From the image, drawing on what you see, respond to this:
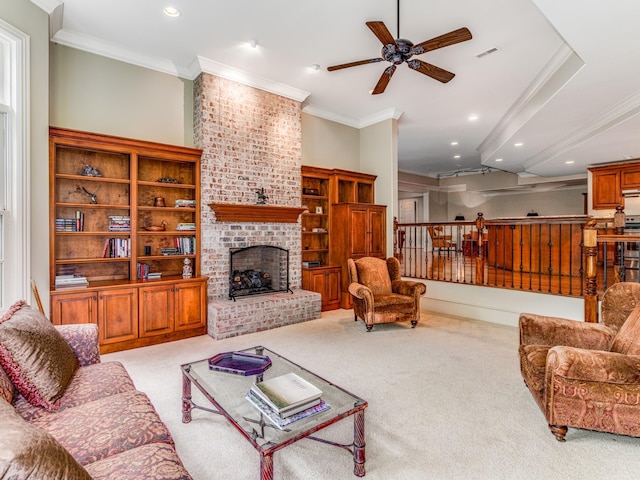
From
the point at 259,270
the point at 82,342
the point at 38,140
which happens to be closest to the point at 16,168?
the point at 38,140

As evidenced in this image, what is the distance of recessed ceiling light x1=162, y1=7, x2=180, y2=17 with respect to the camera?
11.1 feet

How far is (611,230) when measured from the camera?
22.2ft

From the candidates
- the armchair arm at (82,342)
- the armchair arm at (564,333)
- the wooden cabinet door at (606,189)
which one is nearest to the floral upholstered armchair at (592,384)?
the armchair arm at (564,333)

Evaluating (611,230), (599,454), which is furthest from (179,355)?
(611,230)

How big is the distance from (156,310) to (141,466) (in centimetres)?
303

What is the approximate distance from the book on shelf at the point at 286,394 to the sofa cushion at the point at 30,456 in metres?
0.97

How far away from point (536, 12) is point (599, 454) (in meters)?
3.72

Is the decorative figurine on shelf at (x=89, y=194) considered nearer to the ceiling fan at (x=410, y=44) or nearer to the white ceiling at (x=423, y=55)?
the white ceiling at (x=423, y=55)

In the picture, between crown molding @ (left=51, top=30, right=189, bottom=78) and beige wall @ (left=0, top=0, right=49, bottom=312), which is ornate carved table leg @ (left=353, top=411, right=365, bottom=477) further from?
crown molding @ (left=51, top=30, right=189, bottom=78)

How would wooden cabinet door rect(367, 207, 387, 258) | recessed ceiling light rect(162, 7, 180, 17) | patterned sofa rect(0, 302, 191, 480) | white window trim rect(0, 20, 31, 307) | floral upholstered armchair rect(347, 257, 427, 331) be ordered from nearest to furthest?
1. patterned sofa rect(0, 302, 191, 480)
2. white window trim rect(0, 20, 31, 307)
3. recessed ceiling light rect(162, 7, 180, 17)
4. floral upholstered armchair rect(347, 257, 427, 331)
5. wooden cabinet door rect(367, 207, 387, 258)

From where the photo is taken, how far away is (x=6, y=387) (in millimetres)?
1599

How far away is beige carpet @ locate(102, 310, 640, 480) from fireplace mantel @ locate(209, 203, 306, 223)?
1.67 metres

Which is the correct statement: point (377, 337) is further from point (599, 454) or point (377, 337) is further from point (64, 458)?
point (64, 458)

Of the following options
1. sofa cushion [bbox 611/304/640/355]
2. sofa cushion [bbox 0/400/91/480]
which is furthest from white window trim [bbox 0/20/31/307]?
sofa cushion [bbox 611/304/640/355]
